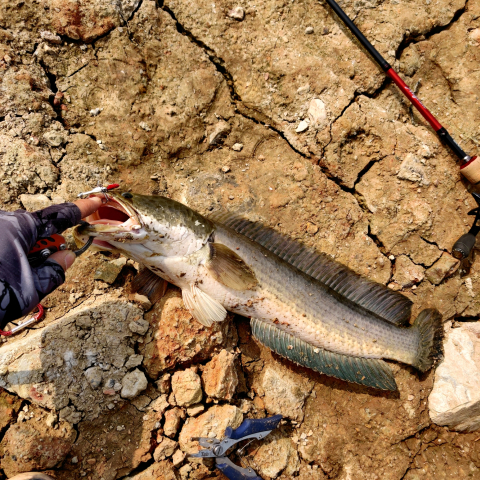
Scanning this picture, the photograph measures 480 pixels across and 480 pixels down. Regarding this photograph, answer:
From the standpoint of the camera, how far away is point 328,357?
342cm

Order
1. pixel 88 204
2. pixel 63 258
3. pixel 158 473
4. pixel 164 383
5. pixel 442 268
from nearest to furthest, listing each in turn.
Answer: pixel 63 258
pixel 88 204
pixel 158 473
pixel 164 383
pixel 442 268

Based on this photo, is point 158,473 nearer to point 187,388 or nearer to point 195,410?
point 195,410

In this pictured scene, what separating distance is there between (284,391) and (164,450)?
3.87ft

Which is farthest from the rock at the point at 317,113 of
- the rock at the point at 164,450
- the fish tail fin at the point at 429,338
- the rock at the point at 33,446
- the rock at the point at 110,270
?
the rock at the point at 33,446

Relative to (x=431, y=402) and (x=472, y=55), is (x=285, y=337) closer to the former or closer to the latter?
(x=431, y=402)

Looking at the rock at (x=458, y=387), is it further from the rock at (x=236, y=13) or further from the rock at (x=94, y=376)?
the rock at (x=236, y=13)

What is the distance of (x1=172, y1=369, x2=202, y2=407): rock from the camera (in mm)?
2926

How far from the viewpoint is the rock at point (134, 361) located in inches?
117

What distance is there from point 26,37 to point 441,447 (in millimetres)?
5680

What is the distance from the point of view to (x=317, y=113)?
3.59 meters

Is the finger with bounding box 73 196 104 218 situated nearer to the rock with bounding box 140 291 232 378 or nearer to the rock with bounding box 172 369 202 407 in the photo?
the rock with bounding box 140 291 232 378

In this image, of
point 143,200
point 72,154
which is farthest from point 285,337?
point 72,154

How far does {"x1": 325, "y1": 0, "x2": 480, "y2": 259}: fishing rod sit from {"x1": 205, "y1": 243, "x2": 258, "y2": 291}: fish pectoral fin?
2197 millimetres

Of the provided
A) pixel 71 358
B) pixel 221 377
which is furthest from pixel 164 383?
pixel 71 358
